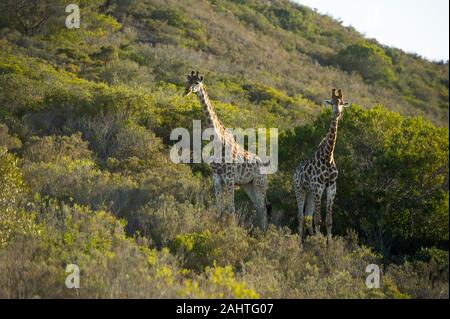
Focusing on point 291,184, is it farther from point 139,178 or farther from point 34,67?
point 34,67

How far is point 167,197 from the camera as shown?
31.4 feet

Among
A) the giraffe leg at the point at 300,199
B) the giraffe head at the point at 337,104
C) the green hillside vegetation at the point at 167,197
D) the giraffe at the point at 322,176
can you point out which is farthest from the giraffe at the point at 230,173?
the giraffe head at the point at 337,104

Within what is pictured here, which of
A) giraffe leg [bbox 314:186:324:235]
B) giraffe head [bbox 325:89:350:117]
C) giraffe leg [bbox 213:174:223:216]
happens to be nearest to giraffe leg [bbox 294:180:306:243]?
giraffe leg [bbox 314:186:324:235]

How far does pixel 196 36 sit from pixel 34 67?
548 inches

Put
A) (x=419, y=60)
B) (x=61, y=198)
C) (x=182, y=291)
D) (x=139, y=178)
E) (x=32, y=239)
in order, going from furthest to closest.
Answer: (x=419, y=60)
(x=139, y=178)
(x=61, y=198)
(x=32, y=239)
(x=182, y=291)

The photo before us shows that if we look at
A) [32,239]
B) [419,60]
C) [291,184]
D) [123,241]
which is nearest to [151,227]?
[123,241]

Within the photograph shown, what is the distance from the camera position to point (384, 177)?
10.2 meters

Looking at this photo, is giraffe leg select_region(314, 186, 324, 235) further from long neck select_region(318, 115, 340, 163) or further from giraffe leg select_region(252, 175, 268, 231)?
giraffe leg select_region(252, 175, 268, 231)

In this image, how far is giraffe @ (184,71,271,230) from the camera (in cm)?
1020

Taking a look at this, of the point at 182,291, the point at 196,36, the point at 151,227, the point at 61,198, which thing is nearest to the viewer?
the point at 182,291

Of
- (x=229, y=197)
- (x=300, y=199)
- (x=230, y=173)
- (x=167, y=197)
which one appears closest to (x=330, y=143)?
(x=300, y=199)

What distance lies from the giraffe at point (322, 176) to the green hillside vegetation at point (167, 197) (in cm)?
49

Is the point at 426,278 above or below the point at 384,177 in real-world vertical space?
below

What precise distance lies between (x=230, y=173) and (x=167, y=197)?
135 cm
